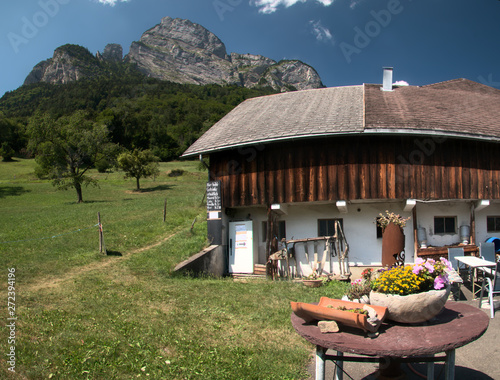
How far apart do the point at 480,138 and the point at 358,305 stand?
1129 cm

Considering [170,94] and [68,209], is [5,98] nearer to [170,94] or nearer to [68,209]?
[170,94]

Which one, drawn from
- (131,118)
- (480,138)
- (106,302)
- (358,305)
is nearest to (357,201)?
(480,138)

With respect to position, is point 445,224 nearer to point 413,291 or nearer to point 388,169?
point 388,169

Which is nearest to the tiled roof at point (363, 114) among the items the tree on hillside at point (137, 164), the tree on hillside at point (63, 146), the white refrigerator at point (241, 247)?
the white refrigerator at point (241, 247)

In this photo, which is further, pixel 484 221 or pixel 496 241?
pixel 484 221

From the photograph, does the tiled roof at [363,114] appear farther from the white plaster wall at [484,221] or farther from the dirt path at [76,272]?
the dirt path at [76,272]

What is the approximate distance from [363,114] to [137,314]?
10208 mm

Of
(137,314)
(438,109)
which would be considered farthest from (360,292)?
(438,109)

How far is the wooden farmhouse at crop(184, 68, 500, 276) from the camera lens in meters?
13.6

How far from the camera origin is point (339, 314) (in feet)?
13.2

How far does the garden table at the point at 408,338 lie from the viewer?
12.0ft

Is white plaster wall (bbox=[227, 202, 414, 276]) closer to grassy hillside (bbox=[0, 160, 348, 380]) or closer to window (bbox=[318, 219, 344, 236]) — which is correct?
window (bbox=[318, 219, 344, 236])

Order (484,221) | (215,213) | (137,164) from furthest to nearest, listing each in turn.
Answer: (137,164) < (215,213) < (484,221)

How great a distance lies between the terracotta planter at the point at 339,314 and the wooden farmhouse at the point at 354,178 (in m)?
9.49
